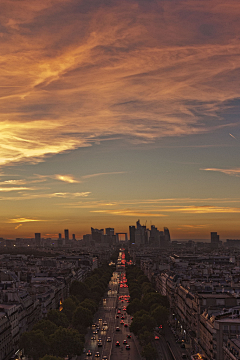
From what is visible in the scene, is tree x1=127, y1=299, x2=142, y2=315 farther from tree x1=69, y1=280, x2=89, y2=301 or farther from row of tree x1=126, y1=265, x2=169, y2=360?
tree x1=69, y1=280, x2=89, y2=301

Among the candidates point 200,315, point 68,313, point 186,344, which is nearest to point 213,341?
point 200,315

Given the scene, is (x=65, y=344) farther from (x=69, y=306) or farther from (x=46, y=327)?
(x=69, y=306)

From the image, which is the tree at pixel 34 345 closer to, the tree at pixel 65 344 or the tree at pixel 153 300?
the tree at pixel 65 344

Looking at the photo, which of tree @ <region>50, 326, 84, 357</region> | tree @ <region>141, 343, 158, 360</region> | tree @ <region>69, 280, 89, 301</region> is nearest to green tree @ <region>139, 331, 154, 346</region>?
tree @ <region>141, 343, 158, 360</region>

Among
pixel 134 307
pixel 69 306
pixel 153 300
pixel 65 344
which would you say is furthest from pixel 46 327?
pixel 153 300

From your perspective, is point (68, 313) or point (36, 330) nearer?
point (36, 330)

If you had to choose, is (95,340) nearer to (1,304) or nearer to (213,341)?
(1,304)
